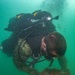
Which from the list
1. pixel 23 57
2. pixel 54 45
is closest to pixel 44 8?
pixel 23 57

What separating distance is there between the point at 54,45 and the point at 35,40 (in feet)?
1.46

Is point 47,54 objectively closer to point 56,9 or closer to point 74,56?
point 56,9

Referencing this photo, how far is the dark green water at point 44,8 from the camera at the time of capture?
693cm

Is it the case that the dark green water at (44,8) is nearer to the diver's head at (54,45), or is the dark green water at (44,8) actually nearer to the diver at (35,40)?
the diver at (35,40)

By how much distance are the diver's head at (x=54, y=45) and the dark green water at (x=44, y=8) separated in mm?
3742

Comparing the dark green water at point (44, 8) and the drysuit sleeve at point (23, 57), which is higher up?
the dark green water at point (44, 8)

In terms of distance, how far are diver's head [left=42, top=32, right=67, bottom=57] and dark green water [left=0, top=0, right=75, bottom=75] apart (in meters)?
3.74

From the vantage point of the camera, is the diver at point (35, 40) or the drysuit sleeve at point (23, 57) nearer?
the diver at point (35, 40)

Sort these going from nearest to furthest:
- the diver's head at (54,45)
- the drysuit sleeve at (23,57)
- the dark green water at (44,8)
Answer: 1. the diver's head at (54,45)
2. the drysuit sleeve at (23,57)
3. the dark green water at (44,8)

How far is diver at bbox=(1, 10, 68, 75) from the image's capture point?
9.57 feet

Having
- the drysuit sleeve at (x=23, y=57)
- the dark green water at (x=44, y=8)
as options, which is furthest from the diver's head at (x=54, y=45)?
the dark green water at (x=44, y=8)

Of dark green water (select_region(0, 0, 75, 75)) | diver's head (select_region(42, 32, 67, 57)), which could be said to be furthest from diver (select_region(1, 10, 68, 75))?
dark green water (select_region(0, 0, 75, 75))

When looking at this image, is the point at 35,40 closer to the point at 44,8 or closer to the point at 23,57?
the point at 23,57

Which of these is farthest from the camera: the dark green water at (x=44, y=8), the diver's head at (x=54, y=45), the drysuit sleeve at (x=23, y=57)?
the dark green water at (x=44, y=8)
